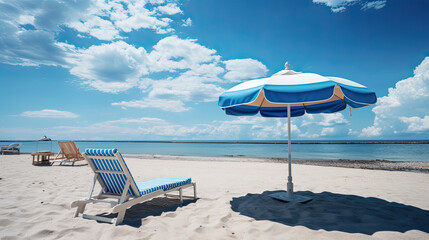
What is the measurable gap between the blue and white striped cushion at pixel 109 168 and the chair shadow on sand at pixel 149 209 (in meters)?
0.37

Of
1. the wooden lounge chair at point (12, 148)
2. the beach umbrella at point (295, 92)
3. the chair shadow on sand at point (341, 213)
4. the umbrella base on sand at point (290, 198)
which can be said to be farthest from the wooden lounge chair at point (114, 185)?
the wooden lounge chair at point (12, 148)

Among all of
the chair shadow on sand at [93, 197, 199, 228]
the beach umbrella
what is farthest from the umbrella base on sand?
the chair shadow on sand at [93, 197, 199, 228]

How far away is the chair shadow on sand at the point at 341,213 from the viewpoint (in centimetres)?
294

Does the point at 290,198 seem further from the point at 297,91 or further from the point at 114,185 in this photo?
the point at 114,185

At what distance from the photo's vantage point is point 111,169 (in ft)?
11.2

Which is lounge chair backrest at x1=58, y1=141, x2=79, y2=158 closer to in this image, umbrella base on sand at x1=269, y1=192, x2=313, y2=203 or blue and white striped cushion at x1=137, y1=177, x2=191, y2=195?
blue and white striped cushion at x1=137, y1=177, x2=191, y2=195

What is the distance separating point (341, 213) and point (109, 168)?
11.7ft

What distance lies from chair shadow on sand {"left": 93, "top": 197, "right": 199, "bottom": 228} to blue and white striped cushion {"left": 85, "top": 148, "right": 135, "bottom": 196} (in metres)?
0.37

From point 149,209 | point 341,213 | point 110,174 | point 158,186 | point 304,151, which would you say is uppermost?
point 110,174

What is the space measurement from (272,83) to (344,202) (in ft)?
8.62

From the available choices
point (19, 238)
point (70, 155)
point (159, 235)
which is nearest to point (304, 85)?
point (159, 235)

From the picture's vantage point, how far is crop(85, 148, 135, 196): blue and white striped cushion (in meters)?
3.29

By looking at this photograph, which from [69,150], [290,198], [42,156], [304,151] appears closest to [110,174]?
[290,198]

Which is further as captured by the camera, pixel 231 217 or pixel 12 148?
pixel 12 148
